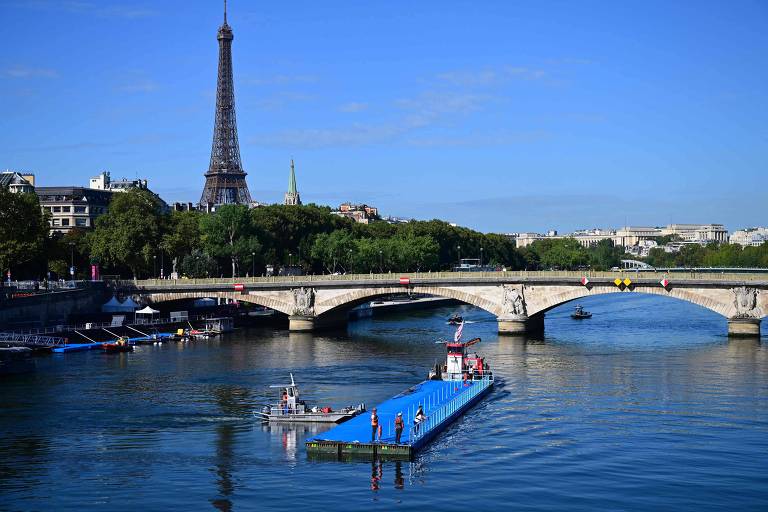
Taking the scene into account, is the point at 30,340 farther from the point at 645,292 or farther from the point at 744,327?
the point at 744,327

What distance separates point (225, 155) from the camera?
7441 inches

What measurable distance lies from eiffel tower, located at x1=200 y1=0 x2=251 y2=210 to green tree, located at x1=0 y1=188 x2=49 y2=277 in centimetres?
8160

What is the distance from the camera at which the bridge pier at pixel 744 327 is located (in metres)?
85.9

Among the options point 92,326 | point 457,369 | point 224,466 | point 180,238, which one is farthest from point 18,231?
point 224,466

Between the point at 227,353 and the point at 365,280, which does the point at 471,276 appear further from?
the point at 227,353

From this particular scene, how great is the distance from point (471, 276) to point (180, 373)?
118ft

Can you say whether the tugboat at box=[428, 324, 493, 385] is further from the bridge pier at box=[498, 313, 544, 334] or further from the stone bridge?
the bridge pier at box=[498, 313, 544, 334]

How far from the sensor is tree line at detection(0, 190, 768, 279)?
103 meters

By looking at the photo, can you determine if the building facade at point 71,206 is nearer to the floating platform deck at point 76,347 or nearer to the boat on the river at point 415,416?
the floating platform deck at point 76,347

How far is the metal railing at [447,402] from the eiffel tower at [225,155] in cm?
12890

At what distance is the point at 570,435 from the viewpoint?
155 ft

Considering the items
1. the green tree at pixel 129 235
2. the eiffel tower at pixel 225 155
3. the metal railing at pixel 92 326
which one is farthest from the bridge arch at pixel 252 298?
the eiffel tower at pixel 225 155

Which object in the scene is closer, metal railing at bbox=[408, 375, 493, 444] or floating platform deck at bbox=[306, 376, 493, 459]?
floating platform deck at bbox=[306, 376, 493, 459]

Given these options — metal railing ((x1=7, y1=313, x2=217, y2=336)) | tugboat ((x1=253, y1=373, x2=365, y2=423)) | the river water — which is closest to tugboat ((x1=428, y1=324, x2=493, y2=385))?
the river water
